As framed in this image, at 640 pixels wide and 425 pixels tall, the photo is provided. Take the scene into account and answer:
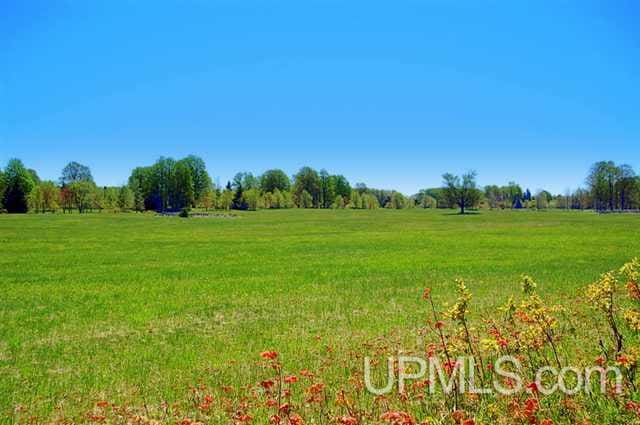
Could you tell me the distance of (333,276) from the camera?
66.5 ft

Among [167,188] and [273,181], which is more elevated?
[273,181]

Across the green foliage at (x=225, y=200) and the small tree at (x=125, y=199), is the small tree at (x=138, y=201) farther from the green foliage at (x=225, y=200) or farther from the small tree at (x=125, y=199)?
the green foliage at (x=225, y=200)

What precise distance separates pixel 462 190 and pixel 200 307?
137482 mm

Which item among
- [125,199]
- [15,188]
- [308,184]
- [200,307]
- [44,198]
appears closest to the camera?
[200,307]

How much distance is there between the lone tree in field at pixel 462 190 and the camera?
5438 inches

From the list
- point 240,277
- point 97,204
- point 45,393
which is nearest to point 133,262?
point 240,277

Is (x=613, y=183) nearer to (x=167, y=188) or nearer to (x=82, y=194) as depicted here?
(x=167, y=188)

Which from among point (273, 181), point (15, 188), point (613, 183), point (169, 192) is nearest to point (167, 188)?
point (169, 192)

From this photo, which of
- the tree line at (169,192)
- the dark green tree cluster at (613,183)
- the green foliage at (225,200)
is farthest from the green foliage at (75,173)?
the dark green tree cluster at (613,183)

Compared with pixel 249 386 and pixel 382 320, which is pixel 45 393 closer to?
pixel 249 386

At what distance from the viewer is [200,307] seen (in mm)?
14289

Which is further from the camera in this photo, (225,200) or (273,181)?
(273,181)

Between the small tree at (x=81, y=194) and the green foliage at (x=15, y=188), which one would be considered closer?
the green foliage at (x=15, y=188)

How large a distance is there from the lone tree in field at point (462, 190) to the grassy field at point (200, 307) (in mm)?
112195
